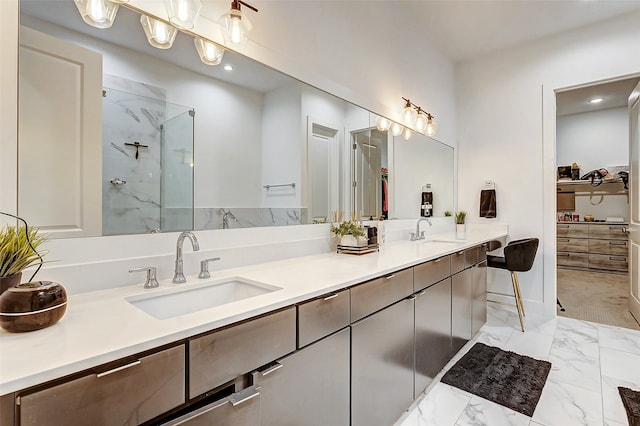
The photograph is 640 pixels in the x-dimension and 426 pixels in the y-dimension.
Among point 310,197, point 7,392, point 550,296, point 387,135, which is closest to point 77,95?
point 7,392

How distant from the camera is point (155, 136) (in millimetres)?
1281

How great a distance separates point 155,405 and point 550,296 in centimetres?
386

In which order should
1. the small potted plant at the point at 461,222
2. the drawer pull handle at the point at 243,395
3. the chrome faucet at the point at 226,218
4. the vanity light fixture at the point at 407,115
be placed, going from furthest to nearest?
the small potted plant at the point at 461,222 < the vanity light fixture at the point at 407,115 < the chrome faucet at the point at 226,218 < the drawer pull handle at the point at 243,395

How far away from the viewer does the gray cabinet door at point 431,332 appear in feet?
5.93

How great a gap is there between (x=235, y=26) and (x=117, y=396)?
4.77 feet

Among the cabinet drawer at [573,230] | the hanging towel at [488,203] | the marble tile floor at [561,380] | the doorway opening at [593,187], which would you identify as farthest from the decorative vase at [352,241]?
the cabinet drawer at [573,230]

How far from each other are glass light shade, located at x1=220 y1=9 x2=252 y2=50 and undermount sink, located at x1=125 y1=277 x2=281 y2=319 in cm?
108

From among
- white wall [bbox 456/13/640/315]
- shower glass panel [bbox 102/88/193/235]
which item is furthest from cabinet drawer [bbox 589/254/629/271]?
shower glass panel [bbox 102/88/193/235]

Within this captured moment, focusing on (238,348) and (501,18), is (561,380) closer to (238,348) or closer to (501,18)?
(238,348)

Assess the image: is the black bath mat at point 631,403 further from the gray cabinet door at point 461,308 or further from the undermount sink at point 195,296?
the undermount sink at point 195,296

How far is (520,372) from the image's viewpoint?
2.17m

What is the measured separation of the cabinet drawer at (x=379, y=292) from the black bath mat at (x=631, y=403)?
135 cm

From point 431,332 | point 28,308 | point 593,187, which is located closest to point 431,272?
point 431,332

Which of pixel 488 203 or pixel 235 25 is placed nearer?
pixel 235 25
